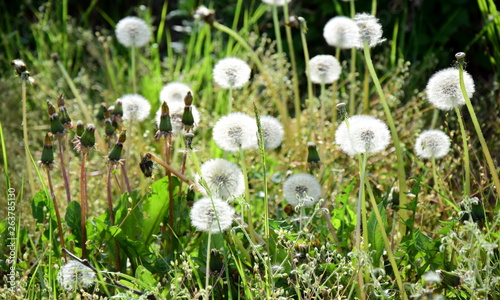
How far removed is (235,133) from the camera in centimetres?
169

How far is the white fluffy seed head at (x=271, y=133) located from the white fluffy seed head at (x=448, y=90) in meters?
0.49

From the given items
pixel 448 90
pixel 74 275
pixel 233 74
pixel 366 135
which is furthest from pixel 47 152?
pixel 448 90

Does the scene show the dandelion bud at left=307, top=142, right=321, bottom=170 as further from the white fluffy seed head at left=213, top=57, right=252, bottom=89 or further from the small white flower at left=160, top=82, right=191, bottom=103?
the small white flower at left=160, top=82, right=191, bottom=103

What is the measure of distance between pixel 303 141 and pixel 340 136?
39.5 inches

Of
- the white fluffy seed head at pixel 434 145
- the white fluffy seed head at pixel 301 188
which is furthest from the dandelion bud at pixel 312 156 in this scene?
the white fluffy seed head at pixel 434 145

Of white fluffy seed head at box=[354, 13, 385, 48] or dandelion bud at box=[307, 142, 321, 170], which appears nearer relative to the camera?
white fluffy seed head at box=[354, 13, 385, 48]

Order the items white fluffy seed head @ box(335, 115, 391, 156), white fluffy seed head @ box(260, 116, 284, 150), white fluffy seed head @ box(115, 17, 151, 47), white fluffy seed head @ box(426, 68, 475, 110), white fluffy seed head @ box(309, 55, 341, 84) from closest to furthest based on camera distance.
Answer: white fluffy seed head @ box(335, 115, 391, 156) → white fluffy seed head @ box(426, 68, 475, 110) → white fluffy seed head @ box(260, 116, 284, 150) → white fluffy seed head @ box(309, 55, 341, 84) → white fluffy seed head @ box(115, 17, 151, 47)

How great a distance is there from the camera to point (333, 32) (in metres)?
2.38

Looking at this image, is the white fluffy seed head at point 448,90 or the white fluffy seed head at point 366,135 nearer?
the white fluffy seed head at point 366,135

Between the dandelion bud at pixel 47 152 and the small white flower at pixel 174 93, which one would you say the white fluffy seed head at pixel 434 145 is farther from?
the dandelion bud at pixel 47 152

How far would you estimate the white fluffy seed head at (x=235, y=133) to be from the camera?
1.69 metres

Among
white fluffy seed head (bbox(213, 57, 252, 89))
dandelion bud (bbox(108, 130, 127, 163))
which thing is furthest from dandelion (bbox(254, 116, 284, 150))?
dandelion bud (bbox(108, 130, 127, 163))

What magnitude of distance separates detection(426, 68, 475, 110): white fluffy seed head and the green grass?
117 millimetres

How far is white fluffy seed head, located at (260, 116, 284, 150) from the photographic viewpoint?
1.94 metres
